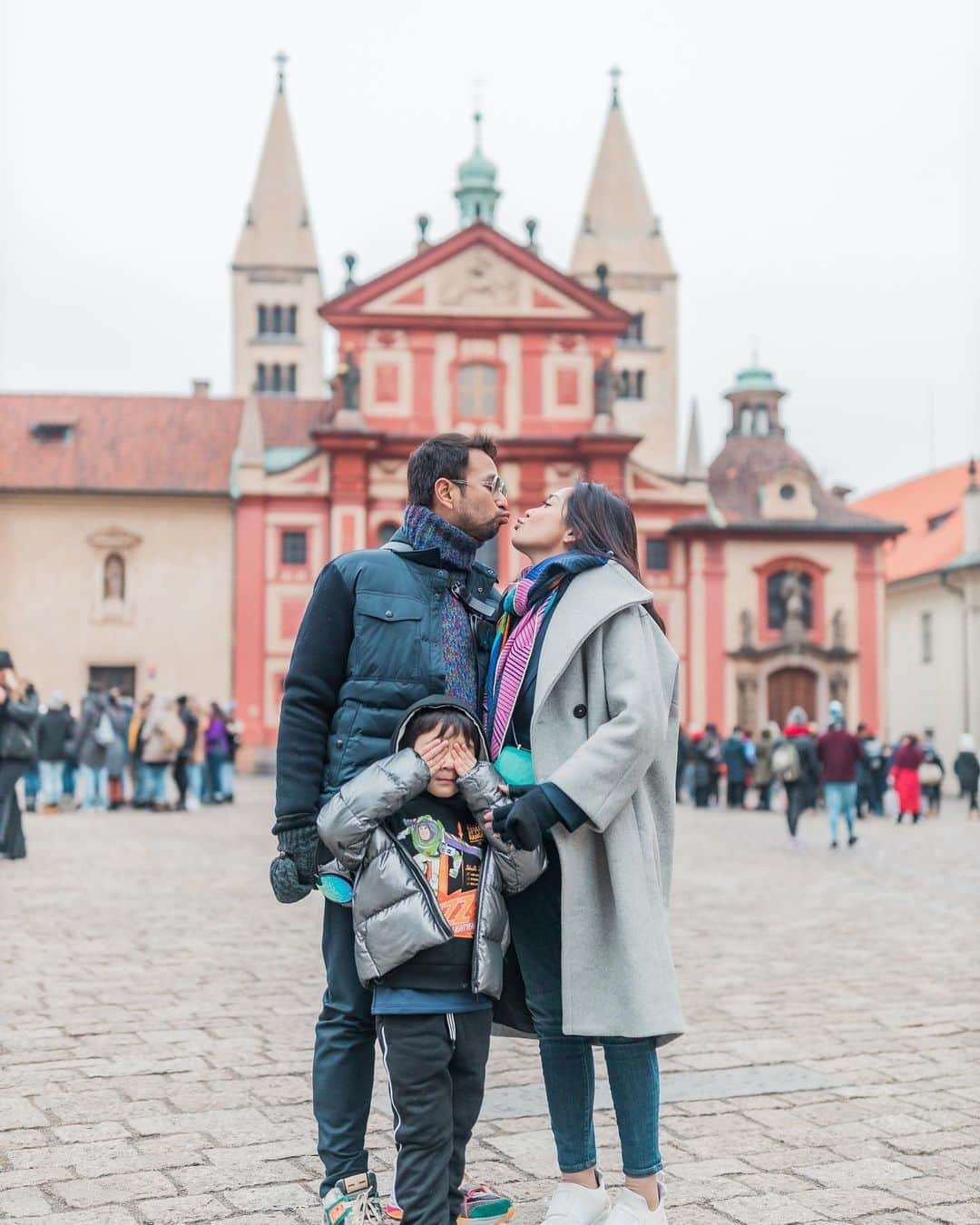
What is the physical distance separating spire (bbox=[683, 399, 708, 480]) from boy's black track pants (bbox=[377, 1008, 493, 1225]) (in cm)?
3882

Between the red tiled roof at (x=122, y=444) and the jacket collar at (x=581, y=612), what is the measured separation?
37448 millimetres

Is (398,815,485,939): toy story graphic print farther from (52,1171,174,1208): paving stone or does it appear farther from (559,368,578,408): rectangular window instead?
(559,368,578,408): rectangular window

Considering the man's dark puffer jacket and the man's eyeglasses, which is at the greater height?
the man's eyeglasses

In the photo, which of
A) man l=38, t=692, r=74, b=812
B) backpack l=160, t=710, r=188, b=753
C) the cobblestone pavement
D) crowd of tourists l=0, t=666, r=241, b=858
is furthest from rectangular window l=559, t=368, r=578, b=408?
the cobblestone pavement

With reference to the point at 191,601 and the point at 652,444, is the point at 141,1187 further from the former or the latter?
the point at 652,444

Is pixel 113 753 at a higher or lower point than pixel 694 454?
lower

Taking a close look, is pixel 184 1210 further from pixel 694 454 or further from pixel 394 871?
pixel 694 454

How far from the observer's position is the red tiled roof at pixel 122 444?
41031 mm

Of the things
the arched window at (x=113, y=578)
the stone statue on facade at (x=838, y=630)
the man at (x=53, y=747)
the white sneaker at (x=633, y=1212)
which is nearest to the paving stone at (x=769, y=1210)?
the white sneaker at (x=633, y=1212)

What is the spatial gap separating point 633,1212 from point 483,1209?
0.38 meters

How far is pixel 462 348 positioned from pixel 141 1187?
3736 cm

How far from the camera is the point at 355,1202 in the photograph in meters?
3.70

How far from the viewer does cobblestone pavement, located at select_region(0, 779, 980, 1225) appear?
4.20 metres

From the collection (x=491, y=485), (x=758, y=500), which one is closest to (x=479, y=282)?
(x=758, y=500)
